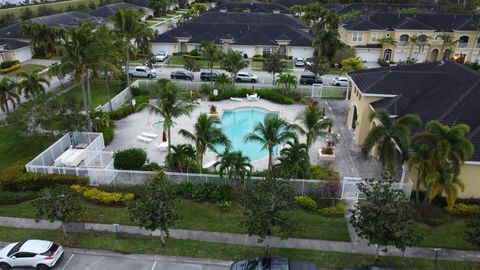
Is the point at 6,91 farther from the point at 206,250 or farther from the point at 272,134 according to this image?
the point at 206,250

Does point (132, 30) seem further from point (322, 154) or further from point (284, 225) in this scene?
point (284, 225)

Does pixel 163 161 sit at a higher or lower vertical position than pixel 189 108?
lower

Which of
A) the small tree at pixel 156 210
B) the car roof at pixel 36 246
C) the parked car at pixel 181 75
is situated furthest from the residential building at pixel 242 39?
the car roof at pixel 36 246

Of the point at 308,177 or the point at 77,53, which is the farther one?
the point at 77,53

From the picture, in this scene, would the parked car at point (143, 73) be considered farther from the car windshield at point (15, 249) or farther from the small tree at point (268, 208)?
the small tree at point (268, 208)

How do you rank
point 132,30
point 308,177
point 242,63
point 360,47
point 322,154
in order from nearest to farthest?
point 308,177 < point 322,154 < point 132,30 < point 242,63 < point 360,47

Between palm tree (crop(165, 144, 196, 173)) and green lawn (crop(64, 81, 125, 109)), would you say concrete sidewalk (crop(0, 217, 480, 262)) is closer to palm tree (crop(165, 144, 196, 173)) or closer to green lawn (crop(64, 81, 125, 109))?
palm tree (crop(165, 144, 196, 173))

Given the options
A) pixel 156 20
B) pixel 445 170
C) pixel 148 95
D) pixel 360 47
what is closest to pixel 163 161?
pixel 148 95
